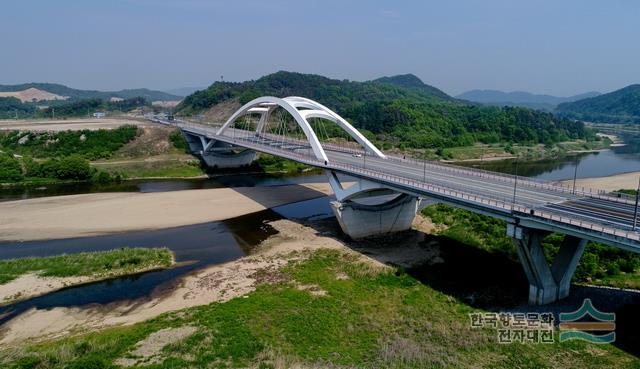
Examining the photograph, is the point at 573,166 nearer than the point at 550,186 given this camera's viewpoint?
No

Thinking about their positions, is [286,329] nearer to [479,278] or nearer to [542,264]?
[479,278]

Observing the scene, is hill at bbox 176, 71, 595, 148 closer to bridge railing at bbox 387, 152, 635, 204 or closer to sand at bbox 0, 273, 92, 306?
bridge railing at bbox 387, 152, 635, 204

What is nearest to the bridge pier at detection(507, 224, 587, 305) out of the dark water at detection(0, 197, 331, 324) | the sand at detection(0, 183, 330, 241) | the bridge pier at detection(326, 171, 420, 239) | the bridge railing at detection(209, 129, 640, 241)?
the bridge railing at detection(209, 129, 640, 241)

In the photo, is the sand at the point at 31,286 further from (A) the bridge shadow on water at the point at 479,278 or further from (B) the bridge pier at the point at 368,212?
(A) the bridge shadow on water at the point at 479,278

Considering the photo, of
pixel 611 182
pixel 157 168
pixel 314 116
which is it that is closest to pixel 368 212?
pixel 314 116

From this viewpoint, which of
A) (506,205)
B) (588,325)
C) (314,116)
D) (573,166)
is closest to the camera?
(588,325)

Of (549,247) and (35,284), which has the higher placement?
(549,247)

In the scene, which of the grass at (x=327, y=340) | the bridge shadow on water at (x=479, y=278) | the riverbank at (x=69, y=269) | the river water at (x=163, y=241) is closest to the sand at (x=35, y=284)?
the riverbank at (x=69, y=269)
